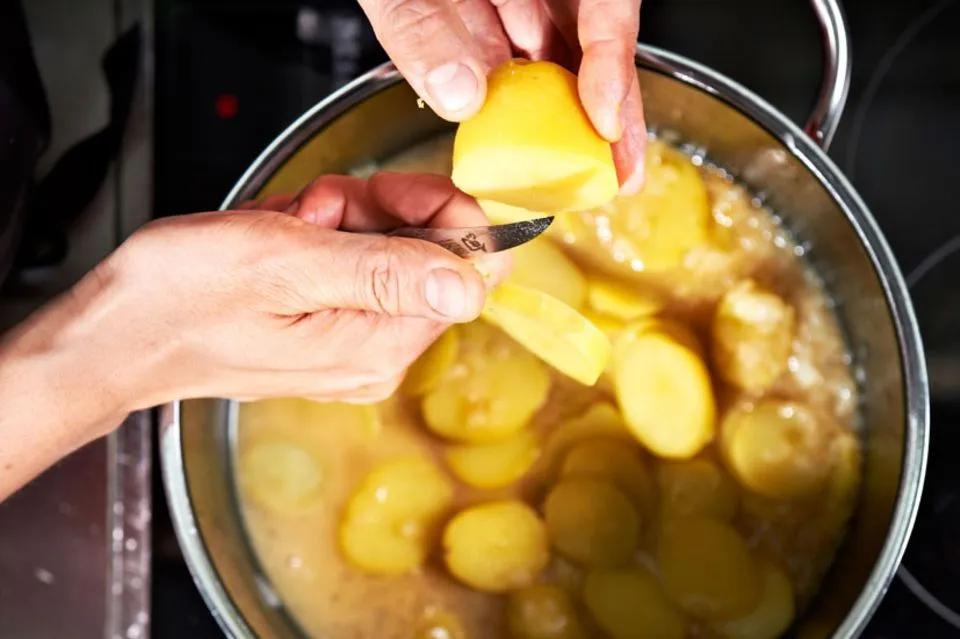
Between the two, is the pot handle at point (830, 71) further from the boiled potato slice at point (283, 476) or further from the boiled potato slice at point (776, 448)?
the boiled potato slice at point (283, 476)

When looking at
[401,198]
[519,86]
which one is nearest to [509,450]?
[401,198]

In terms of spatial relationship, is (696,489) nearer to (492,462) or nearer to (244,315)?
(492,462)

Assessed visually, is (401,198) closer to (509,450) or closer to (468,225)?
(468,225)

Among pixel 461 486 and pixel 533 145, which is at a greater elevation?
pixel 533 145

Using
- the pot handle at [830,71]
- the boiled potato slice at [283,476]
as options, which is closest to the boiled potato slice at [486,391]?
the boiled potato slice at [283,476]

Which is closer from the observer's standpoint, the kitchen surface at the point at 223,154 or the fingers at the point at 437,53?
the fingers at the point at 437,53

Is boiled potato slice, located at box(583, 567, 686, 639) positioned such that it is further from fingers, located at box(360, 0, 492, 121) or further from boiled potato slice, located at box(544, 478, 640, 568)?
fingers, located at box(360, 0, 492, 121)

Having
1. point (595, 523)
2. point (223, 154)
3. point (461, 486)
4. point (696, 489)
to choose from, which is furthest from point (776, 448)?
point (223, 154)
